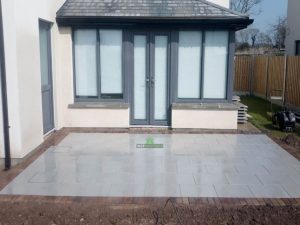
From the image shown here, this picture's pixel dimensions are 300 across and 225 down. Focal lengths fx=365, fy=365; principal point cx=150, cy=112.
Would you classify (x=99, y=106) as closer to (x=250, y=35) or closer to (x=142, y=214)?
(x=142, y=214)

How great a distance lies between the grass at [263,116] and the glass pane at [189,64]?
7.20 feet

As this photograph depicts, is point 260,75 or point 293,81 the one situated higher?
point 260,75

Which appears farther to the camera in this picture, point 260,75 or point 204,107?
point 260,75

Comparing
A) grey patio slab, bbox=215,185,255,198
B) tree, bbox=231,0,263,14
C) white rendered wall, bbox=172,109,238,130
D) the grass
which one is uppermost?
tree, bbox=231,0,263,14

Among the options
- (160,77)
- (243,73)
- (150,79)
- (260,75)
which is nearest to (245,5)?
(243,73)

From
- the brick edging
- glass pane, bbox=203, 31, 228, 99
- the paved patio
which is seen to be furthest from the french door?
the brick edging

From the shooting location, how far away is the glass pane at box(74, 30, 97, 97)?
9.76 meters

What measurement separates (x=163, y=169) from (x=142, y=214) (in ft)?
6.09

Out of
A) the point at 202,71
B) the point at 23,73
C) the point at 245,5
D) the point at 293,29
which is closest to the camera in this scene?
the point at 23,73

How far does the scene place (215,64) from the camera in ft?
32.0

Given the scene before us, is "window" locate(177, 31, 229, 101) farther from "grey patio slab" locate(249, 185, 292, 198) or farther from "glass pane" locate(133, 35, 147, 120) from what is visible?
"grey patio slab" locate(249, 185, 292, 198)

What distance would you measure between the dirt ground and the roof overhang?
556 centimetres

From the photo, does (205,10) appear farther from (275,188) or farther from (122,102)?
(275,188)

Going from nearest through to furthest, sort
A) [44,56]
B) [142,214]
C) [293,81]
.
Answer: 1. [142,214]
2. [44,56]
3. [293,81]
